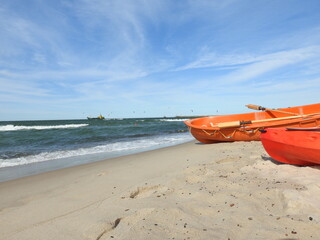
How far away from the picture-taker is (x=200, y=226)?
217 centimetres

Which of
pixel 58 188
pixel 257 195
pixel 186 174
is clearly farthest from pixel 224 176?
pixel 58 188

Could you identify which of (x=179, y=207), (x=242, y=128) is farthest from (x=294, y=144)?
(x=242, y=128)

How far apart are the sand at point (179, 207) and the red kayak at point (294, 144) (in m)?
0.19

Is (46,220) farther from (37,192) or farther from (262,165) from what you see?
(262,165)

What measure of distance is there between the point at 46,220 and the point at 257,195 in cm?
262

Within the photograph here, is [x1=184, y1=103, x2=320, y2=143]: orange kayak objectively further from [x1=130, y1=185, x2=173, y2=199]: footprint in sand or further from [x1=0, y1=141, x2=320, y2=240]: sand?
[x1=130, y1=185, x2=173, y2=199]: footprint in sand

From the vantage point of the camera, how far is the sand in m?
2.09

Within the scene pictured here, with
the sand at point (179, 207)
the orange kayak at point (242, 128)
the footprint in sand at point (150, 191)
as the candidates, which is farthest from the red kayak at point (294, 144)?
the orange kayak at point (242, 128)

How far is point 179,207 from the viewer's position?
2.60 meters

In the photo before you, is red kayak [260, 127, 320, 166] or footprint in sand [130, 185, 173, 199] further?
red kayak [260, 127, 320, 166]

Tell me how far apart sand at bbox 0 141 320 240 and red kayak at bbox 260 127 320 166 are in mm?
192

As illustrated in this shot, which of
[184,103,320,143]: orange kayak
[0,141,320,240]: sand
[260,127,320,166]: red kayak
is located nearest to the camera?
[0,141,320,240]: sand

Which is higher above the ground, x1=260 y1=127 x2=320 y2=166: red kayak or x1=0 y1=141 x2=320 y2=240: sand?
x1=260 y1=127 x2=320 y2=166: red kayak

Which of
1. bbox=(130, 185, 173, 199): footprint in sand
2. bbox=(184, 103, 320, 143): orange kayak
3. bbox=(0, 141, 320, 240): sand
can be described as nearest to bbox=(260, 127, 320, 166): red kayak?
bbox=(0, 141, 320, 240): sand
